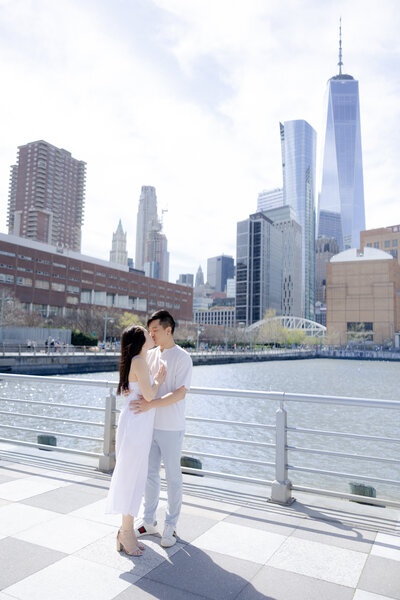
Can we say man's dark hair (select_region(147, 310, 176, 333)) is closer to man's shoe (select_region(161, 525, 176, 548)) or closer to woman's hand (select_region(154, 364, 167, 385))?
woman's hand (select_region(154, 364, 167, 385))

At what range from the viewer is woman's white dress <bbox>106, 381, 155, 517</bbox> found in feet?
12.5

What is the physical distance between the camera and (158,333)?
4086mm

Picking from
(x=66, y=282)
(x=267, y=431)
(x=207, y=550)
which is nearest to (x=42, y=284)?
(x=66, y=282)

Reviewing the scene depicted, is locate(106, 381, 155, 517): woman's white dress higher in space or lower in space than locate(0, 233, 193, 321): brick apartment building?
lower

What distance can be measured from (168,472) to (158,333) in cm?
124

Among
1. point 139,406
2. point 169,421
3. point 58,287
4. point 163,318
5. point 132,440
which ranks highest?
point 58,287

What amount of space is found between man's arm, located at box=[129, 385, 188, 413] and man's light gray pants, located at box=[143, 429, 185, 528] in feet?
1.03

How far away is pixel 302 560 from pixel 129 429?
1750 mm

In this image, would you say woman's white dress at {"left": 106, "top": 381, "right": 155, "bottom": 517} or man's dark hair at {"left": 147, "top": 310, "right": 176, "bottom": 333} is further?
man's dark hair at {"left": 147, "top": 310, "right": 176, "bottom": 333}

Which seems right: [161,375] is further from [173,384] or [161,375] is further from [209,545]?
[209,545]

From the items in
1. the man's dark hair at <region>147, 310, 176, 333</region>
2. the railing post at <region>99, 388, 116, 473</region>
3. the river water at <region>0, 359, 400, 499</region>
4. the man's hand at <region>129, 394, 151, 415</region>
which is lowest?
the river water at <region>0, 359, 400, 499</region>

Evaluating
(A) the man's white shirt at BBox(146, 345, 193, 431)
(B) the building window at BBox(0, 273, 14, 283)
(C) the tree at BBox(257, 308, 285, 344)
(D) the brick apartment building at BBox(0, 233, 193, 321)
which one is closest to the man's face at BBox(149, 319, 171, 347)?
(A) the man's white shirt at BBox(146, 345, 193, 431)

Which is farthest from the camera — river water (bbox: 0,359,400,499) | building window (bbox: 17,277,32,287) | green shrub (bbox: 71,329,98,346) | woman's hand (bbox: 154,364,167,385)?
building window (bbox: 17,277,32,287)

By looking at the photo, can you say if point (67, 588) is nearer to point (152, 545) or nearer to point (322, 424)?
point (152, 545)
